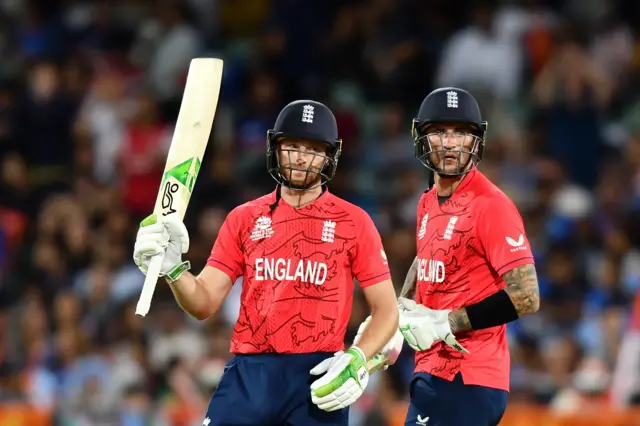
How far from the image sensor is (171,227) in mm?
5789

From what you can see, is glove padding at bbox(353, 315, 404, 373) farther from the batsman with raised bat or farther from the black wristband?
the black wristband

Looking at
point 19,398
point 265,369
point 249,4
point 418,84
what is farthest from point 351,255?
point 249,4

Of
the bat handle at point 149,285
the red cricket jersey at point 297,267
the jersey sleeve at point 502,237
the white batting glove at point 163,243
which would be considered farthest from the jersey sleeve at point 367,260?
the bat handle at point 149,285

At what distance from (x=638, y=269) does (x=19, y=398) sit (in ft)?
18.7

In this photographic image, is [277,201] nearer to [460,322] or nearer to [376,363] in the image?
[376,363]

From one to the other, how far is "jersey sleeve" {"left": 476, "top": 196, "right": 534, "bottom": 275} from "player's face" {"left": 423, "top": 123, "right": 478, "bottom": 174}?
296mm

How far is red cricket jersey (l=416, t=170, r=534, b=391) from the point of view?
20.0ft

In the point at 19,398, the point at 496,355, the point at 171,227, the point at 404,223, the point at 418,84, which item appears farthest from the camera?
the point at 418,84

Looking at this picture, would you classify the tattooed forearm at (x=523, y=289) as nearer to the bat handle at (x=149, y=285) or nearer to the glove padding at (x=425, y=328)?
the glove padding at (x=425, y=328)

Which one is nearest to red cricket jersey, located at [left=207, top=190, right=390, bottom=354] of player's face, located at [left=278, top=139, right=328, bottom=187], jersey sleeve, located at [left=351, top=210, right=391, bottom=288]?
jersey sleeve, located at [left=351, top=210, right=391, bottom=288]

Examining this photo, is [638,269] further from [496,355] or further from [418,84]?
[496,355]

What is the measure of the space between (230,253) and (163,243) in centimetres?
48

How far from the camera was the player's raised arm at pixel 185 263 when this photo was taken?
5711 mm

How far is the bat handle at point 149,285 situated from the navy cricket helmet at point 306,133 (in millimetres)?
800
